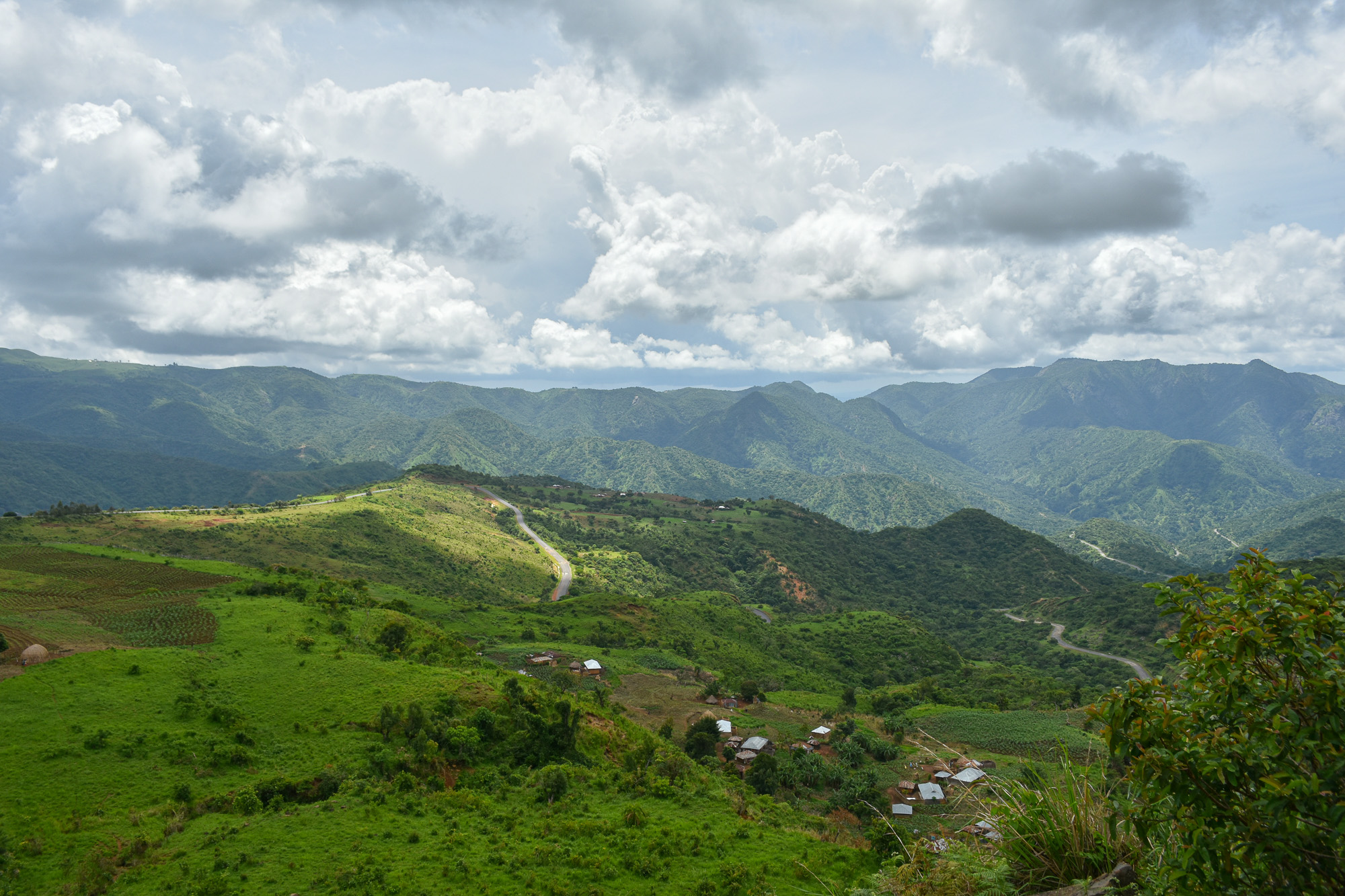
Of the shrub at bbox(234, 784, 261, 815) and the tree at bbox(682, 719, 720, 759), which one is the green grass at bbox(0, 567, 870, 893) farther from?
the tree at bbox(682, 719, 720, 759)

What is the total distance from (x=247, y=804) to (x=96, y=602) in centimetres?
3475

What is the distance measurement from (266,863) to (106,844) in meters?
6.15

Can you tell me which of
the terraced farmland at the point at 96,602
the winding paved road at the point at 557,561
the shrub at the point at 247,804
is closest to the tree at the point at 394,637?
the terraced farmland at the point at 96,602

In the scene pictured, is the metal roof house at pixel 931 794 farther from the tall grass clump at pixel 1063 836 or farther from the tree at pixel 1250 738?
the tree at pixel 1250 738

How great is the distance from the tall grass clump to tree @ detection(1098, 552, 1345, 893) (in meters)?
1.51

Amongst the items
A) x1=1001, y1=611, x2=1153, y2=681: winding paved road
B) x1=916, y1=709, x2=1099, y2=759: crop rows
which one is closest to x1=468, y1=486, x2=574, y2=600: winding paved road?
x1=916, y1=709, x2=1099, y2=759: crop rows

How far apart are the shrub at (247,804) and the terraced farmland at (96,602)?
19.4 metres

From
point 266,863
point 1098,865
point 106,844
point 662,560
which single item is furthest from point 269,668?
point 662,560

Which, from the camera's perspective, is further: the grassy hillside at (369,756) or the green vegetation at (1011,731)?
the green vegetation at (1011,731)

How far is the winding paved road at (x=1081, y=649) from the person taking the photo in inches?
4459

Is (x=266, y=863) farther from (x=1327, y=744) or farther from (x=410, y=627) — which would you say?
(x=410, y=627)

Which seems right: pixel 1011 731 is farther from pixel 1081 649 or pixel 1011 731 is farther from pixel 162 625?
pixel 1081 649

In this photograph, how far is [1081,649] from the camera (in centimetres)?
12900

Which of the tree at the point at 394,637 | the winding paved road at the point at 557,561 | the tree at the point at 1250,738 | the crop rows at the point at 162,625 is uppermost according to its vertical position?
the tree at the point at 1250,738
